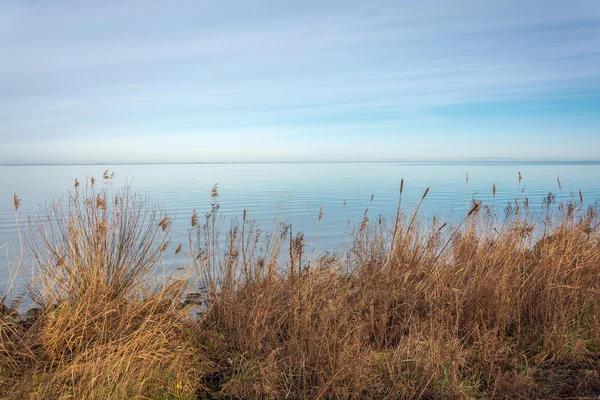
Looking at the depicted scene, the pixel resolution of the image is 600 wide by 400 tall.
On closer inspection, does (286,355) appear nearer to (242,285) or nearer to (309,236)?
(242,285)

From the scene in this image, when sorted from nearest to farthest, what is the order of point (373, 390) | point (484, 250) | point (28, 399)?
point (28, 399) < point (373, 390) < point (484, 250)

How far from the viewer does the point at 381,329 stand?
419 centimetres

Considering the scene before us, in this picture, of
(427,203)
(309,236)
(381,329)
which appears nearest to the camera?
(381,329)

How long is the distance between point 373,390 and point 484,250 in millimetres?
3096

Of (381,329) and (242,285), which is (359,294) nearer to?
(381,329)

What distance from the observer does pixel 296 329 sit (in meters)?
3.75

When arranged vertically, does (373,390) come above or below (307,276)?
below

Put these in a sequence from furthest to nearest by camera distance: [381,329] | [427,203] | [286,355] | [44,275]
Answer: [427,203], [44,275], [381,329], [286,355]

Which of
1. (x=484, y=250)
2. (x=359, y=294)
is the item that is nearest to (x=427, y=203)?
(x=484, y=250)

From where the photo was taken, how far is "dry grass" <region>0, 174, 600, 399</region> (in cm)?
345

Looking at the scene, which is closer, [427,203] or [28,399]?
[28,399]

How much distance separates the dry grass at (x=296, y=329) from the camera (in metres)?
3.45

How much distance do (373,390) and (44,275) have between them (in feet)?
11.2

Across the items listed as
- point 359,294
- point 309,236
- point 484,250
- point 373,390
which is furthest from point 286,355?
point 309,236
